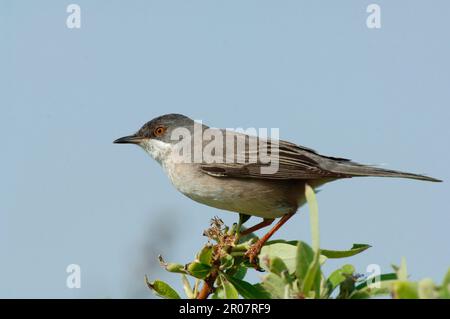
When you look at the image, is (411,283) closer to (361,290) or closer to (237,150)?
(361,290)

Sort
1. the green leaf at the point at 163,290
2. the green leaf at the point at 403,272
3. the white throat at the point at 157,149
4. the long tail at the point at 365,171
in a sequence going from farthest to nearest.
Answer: the white throat at the point at 157,149
the long tail at the point at 365,171
the green leaf at the point at 163,290
the green leaf at the point at 403,272

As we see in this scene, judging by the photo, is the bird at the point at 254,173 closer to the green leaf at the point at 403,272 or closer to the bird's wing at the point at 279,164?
the bird's wing at the point at 279,164

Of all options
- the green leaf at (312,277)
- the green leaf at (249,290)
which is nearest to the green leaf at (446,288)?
the green leaf at (312,277)

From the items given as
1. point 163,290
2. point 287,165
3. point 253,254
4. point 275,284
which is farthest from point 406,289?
point 287,165

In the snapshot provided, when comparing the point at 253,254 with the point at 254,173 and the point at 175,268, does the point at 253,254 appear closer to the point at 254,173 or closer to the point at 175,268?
the point at 175,268
